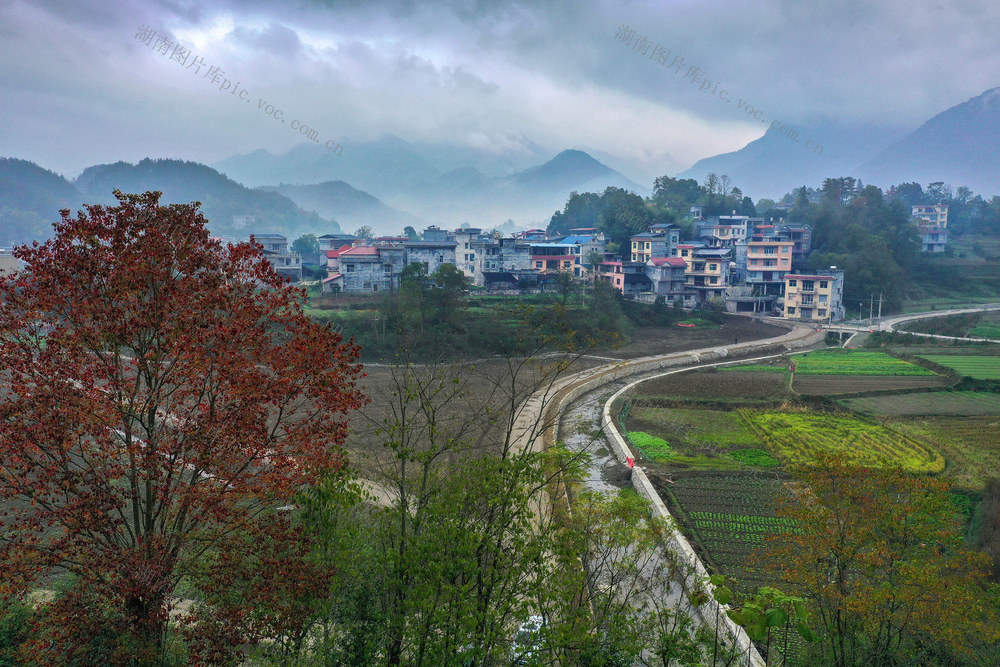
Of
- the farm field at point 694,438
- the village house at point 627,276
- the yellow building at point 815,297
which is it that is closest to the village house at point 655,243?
the village house at point 627,276

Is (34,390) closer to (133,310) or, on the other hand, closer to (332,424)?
(133,310)

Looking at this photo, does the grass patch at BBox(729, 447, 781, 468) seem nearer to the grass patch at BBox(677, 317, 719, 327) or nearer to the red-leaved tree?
the red-leaved tree

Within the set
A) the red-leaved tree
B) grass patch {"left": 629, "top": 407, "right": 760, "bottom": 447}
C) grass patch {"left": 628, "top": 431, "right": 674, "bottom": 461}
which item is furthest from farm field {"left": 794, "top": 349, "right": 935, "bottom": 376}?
the red-leaved tree

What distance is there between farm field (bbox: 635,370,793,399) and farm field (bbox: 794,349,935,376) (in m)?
3.20

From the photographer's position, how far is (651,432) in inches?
1001

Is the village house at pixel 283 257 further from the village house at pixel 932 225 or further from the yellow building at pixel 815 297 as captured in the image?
the village house at pixel 932 225

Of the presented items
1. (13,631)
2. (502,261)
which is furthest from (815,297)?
(13,631)

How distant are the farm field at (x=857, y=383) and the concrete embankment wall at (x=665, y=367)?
789cm

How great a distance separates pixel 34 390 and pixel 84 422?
0.56 m

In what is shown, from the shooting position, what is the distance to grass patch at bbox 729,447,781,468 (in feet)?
69.1

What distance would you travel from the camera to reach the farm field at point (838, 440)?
805 inches

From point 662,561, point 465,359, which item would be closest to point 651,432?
point 662,561

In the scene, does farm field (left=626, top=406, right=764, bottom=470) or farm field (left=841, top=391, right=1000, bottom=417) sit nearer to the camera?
farm field (left=626, top=406, right=764, bottom=470)

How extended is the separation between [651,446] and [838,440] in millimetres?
7073
